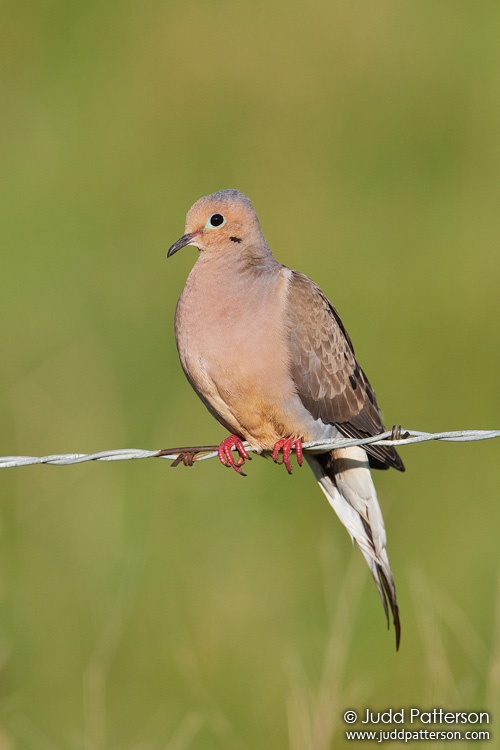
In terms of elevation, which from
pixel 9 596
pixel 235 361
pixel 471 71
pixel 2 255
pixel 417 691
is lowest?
pixel 417 691

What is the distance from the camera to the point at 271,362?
4.57 meters

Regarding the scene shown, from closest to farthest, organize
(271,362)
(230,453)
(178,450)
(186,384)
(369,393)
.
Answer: (178,450)
(271,362)
(230,453)
(369,393)
(186,384)

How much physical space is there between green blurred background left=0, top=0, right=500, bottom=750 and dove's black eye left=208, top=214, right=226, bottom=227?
1.41 m

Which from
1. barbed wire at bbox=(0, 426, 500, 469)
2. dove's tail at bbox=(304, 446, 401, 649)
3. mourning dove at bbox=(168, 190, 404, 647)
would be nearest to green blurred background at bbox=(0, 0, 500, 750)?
dove's tail at bbox=(304, 446, 401, 649)

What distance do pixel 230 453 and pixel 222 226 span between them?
33.2 inches

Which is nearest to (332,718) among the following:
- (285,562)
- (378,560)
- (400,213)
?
(378,560)

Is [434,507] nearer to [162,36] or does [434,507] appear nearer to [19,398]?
[19,398]

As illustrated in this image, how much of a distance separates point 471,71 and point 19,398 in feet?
17.9

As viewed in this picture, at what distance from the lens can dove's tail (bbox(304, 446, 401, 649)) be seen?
5070 millimetres

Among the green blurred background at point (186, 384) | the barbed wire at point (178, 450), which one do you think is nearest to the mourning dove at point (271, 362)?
the green blurred background at point (186, 384)

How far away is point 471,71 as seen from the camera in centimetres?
1078

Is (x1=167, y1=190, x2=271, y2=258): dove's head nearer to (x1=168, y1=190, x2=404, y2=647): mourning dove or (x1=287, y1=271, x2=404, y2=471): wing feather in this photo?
(x1=168, y1=190, x2=404, y2=647): mourning dove

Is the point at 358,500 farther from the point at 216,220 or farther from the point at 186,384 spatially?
the point at 186,384

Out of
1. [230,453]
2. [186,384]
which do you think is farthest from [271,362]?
[186,384]
